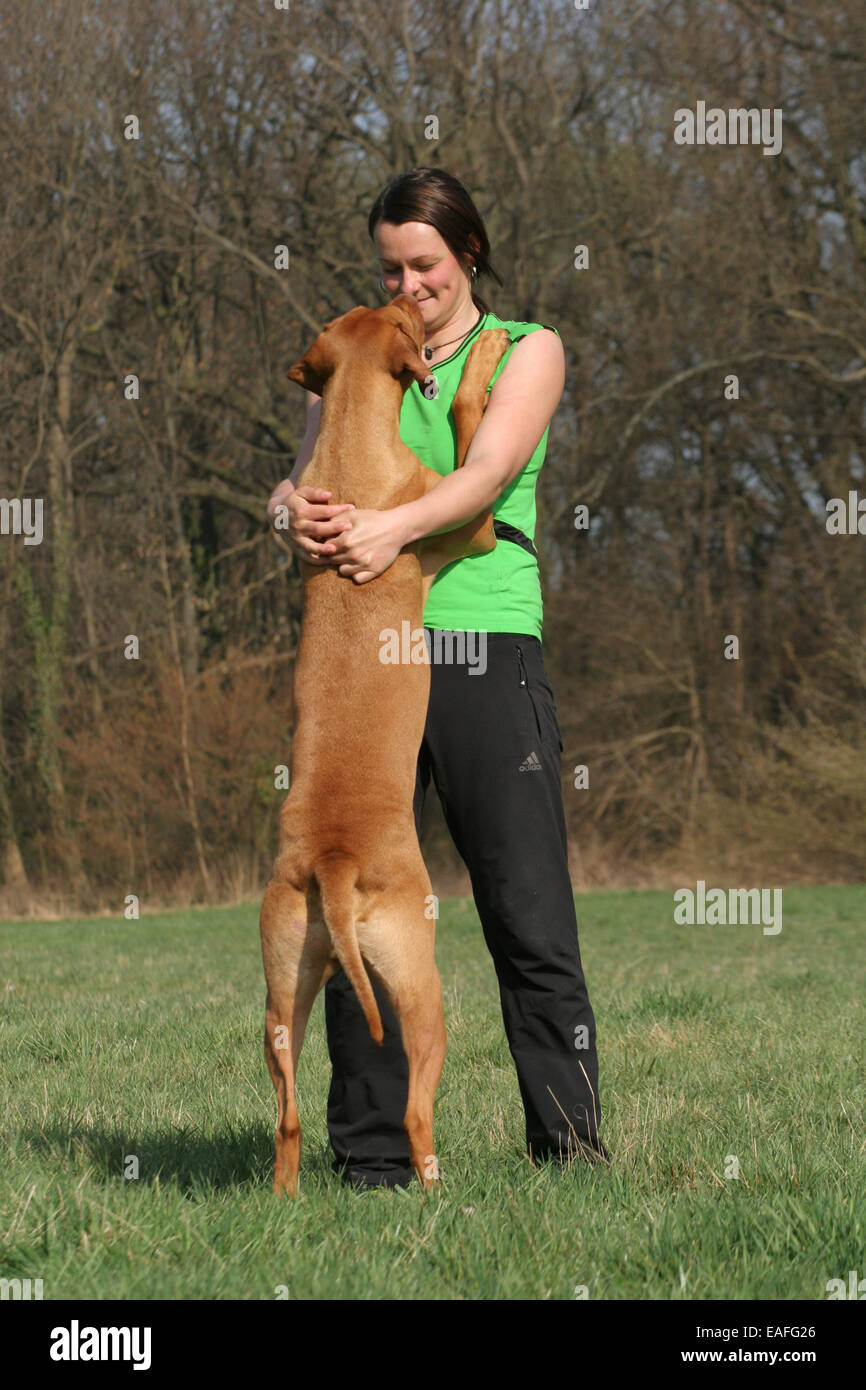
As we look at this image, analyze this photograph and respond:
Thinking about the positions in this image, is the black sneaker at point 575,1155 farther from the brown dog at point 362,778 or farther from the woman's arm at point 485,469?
the woman's arm at point 485,469

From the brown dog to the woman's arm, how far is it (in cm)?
14

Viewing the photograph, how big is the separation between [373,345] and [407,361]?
4.5 inches

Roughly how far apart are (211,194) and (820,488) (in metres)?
9.70

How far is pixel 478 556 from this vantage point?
4.01m

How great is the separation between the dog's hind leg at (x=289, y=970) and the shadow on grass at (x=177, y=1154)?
0.40m

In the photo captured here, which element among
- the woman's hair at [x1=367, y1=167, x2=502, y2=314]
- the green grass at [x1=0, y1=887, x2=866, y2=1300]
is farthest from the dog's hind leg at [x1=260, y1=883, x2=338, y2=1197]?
the woman's hair at [x1=367, y1=167, x2=502, y2=314]

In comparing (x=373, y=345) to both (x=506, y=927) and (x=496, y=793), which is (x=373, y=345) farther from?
(x=506, y=927)

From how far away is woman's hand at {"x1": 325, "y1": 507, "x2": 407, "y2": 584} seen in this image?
355 cm

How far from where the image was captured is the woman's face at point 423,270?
3.99 m

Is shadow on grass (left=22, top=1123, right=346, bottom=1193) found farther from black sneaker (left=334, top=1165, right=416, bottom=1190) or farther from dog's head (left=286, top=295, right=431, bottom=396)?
dog's head (left=286, top=295, right=431, bottom=396)

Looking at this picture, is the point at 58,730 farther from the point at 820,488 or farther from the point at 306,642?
the point at 306,642

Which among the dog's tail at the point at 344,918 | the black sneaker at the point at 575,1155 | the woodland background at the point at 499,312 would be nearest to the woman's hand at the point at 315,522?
the dog's tail at the point at 344,918

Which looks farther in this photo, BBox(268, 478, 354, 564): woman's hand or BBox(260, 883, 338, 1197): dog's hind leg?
BBox(268, 478, 354, 564): woman's hand

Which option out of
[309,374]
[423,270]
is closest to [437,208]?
[423,270]
